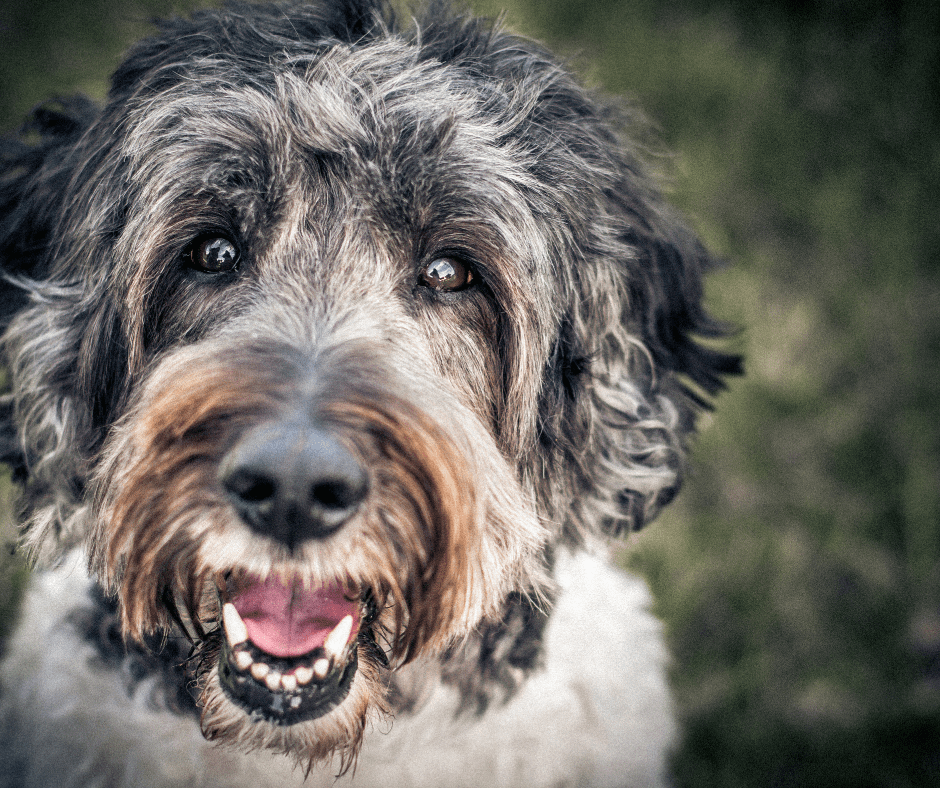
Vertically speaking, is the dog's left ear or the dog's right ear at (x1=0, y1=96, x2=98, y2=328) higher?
the dog's left ear

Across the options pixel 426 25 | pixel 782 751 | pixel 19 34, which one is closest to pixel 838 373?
pixel 782 751

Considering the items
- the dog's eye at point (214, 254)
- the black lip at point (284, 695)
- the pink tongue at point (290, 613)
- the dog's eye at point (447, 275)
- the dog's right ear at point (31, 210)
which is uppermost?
the dog's eye at point (447, 275)

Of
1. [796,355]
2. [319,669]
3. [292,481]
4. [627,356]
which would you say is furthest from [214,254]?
[796,355]

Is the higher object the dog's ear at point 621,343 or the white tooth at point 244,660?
the dog's ear at point 621,343

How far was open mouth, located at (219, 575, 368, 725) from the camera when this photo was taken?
209 centimetres

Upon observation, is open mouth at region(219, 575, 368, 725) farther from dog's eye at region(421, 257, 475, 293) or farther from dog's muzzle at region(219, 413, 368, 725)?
dog's eye at region(421, 257, 475, 293)

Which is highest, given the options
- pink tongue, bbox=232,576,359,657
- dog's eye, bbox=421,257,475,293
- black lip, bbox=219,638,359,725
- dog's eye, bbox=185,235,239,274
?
dog's eye, bbox=421,257,475,293

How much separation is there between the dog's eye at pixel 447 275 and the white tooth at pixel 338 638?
3.08ft

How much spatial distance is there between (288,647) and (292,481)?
621mm

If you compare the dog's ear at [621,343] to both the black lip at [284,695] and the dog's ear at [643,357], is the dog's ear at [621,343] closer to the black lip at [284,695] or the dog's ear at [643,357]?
the dog's ear at [643,357]

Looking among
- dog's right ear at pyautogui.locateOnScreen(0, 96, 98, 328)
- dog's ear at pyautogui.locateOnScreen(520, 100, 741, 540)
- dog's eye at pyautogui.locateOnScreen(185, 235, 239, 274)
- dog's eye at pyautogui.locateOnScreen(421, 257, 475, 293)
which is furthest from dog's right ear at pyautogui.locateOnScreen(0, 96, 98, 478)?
dog's ear at pyautogui.locateOnScreen(520, 100, 741, 540)

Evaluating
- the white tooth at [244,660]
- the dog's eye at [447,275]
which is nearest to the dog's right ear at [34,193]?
the dog's eye at [447,275]

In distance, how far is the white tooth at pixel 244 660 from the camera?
2104 mm

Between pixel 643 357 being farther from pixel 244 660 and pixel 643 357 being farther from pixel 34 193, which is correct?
pixel 34 193
